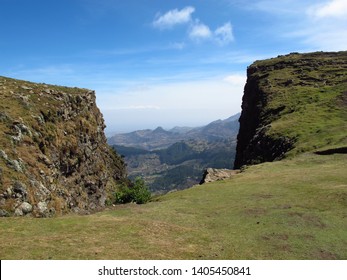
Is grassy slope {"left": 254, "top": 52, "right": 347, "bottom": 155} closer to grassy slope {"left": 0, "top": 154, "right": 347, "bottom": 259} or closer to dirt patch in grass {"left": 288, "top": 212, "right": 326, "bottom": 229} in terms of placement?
grassy slope {"left": 0, "top": 154, "right": 347, "bottom": 259}

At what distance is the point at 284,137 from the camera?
90125 millimetres

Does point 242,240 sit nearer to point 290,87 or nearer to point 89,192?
point 89,192

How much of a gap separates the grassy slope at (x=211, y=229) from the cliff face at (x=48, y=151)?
1835 centimetres

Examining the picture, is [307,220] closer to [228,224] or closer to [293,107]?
[228,224]

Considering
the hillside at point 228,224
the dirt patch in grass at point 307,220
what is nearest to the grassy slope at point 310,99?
the hillside at point 228,224

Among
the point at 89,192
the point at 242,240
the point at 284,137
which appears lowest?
the point at 89,192

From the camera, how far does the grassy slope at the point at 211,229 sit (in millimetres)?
26422

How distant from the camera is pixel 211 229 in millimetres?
33375

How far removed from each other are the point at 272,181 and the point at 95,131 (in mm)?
84303

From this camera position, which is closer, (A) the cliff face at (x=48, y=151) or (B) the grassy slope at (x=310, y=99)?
(A) the cliff face at (x=48, y=151)

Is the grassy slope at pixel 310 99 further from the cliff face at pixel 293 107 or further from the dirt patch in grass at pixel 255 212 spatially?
the dirt patch in grass at pixel 255 212

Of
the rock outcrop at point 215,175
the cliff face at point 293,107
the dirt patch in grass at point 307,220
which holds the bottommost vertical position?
the dirt patch in grass at point 307,220
